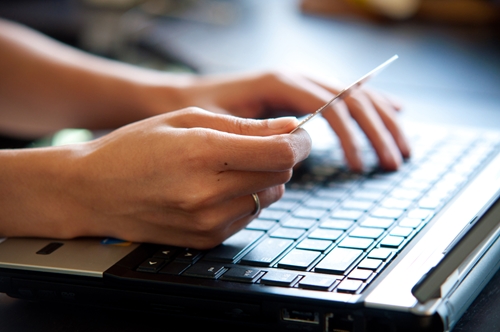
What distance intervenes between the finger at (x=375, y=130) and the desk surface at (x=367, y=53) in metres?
0.10

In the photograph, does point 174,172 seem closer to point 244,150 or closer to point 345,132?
point 244,150

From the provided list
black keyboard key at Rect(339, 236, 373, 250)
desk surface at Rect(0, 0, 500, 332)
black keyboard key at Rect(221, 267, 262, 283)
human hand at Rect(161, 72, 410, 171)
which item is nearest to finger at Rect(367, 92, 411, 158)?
human hand at Rect(161, 72, 410, 171)

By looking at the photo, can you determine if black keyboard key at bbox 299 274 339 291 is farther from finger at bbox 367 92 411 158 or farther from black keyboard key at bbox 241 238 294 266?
finger at bbox 367 92 411 158

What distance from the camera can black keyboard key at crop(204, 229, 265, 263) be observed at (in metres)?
0.56

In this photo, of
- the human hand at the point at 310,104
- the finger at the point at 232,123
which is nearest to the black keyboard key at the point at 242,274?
the finger at the point at 232,123

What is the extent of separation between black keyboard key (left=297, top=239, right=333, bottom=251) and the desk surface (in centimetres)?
42

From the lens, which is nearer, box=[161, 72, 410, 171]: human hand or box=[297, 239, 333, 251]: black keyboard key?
box=[297, 239, 333, 251]: black keyboard key

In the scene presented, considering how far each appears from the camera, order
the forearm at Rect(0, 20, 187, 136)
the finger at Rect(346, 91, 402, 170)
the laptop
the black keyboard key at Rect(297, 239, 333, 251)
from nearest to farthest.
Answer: the laptop, the black keyboard key at Rect(297, 239, 333, 251), the finger at Rect(346, 91, 402, 170), the forearm at Rect(0, 20, 187, 136)

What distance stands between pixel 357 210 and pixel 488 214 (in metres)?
0.19

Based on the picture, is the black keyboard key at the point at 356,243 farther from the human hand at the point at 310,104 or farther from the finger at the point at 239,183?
the human hand at the point at 310,104

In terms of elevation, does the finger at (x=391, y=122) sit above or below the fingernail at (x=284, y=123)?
below

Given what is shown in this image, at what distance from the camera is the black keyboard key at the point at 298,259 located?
1.72ft

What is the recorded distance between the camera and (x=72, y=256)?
58 cm

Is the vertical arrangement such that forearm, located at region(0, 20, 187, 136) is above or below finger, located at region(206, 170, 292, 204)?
above
